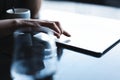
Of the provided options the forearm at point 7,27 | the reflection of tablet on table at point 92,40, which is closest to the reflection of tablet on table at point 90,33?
the reflection of tablet on table at point 92,40

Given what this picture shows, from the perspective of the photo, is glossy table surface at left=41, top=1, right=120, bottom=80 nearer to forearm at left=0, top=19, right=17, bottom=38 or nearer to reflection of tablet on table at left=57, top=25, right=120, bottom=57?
reflection of tablet on table at left=57, top=25, right=120, bottom=57

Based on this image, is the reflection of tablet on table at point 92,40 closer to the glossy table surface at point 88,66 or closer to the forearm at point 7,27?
the glossy table surface at point 88,66

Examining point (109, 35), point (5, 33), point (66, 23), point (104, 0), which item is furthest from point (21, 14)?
point (104, 0)

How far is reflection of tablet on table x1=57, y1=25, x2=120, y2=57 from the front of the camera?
2.38 ft

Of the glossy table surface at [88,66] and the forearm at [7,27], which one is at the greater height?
the forearm at [7,27]

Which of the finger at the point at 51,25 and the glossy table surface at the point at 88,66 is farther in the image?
the finger at the point at 51,25

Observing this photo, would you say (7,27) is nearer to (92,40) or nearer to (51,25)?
(51,25)

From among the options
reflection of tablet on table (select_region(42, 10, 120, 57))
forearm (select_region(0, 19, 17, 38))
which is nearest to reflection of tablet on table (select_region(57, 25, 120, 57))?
reflection of tablet on table (select_region(42, 10, 120, 57))

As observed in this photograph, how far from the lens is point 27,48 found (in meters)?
0.64

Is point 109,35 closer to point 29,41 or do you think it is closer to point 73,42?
point 73,42

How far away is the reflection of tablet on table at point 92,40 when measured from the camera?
0.72 metres

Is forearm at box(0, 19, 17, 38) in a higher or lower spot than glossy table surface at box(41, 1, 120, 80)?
higher

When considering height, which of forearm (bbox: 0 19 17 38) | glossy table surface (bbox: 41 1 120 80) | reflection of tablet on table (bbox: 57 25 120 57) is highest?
forearm (bbox: 0 19 17 38)

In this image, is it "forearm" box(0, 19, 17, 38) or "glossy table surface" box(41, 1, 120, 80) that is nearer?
"glossy table surface" box(41, 1, 120, 80)
